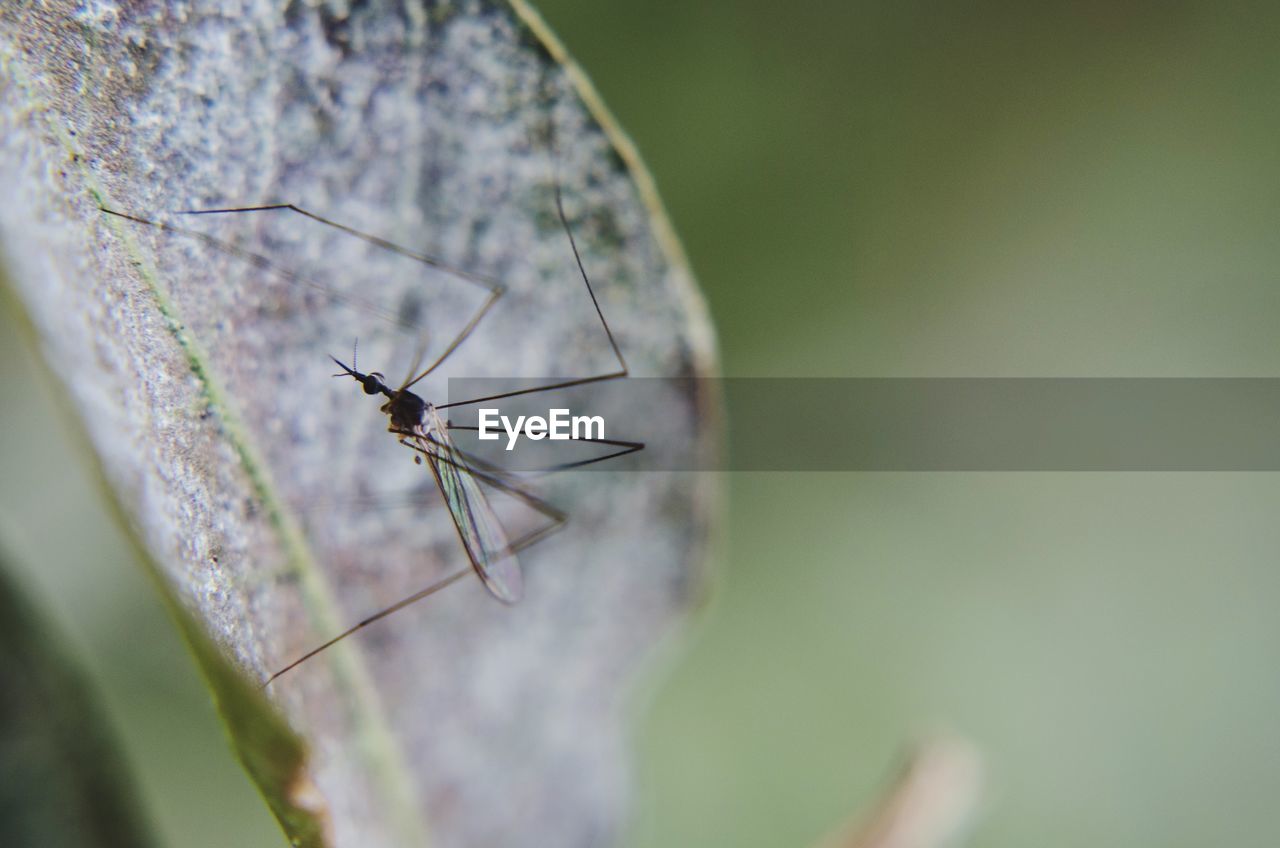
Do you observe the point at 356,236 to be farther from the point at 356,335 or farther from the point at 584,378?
the point at 584,378

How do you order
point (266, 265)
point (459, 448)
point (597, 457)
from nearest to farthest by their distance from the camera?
point (266, 265) < point (597, 457) < point (459, 448)

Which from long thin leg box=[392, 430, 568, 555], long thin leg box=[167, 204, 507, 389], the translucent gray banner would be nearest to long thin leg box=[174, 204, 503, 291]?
long thin leg box=[167, 204, 507, 389]

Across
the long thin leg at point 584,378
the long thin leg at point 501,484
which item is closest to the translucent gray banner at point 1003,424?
the long thin leg at point 501,484

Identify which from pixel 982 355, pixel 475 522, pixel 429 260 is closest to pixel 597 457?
pixel 475 522

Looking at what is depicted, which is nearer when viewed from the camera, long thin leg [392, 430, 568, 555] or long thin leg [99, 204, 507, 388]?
long thin leg [99, 204, 507, 388]

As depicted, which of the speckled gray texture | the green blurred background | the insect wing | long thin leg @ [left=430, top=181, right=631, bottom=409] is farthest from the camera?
the green blurred background

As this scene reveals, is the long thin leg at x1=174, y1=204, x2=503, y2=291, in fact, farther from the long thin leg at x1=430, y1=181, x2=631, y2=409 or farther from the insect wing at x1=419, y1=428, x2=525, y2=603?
the insect wing at x1=419, y1=428, x2=525, y2=603

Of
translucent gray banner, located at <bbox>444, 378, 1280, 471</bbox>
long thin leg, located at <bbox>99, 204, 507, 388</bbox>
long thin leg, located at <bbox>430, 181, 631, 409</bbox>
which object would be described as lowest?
translucent gray banner, located at <bbox>444, 378, 1280, 471</bbox>
